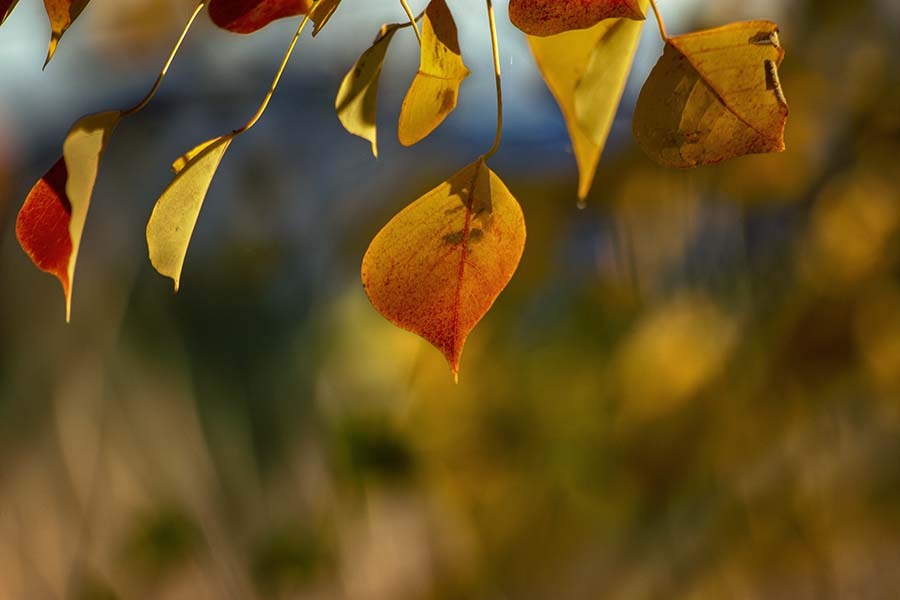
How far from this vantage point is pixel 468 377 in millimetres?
867

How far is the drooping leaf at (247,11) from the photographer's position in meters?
0.18

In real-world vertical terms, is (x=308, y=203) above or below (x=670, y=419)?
above

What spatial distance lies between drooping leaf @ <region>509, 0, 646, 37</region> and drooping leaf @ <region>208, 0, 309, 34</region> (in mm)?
54

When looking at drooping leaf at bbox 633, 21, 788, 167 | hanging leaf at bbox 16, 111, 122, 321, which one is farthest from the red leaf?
drooping leaf at bbox 633, 21, 788, 167

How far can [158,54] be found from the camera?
0.94 meters

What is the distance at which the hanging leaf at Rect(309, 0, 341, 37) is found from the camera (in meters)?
0.16

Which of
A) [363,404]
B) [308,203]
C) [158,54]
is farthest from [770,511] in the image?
[158,54]

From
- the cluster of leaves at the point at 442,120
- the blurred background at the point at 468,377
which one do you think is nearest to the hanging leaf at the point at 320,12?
the cluster of leaves at the point at 442,120

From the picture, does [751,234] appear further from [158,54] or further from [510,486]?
[158,54]

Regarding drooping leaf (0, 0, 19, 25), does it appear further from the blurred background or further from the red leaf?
the blurred background

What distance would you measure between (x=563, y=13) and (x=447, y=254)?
0.04 metres

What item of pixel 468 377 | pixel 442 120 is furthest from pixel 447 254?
pixel 468 377

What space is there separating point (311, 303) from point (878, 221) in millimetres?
576

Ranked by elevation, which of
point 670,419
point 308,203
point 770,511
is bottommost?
point 770,511
